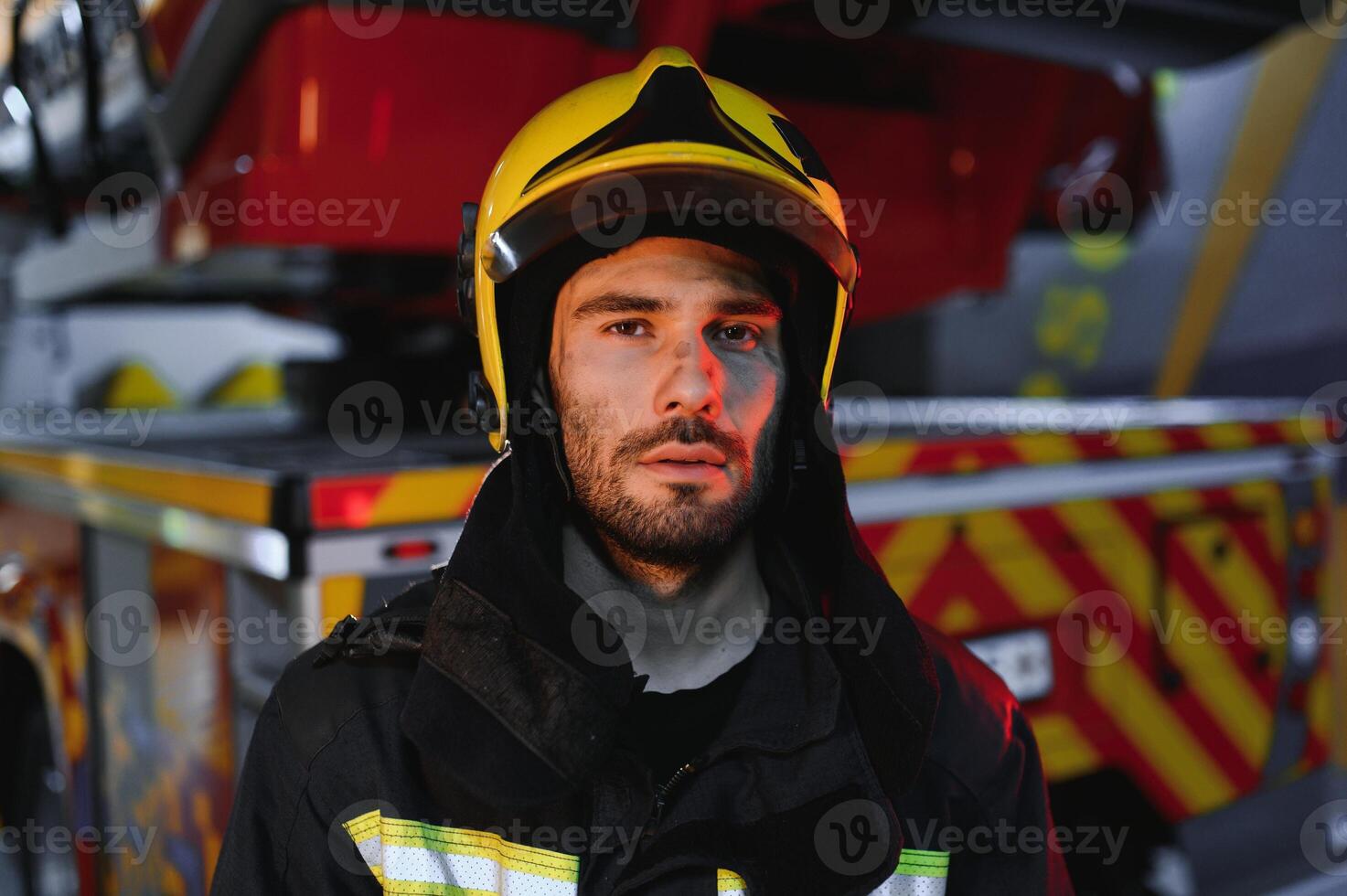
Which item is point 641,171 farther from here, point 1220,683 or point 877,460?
point 1220,683

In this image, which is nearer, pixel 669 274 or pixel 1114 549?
pixel 669 274

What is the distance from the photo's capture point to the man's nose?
1264 millimetres

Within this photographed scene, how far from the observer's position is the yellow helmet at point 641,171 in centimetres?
129

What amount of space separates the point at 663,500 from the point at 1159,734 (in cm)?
183

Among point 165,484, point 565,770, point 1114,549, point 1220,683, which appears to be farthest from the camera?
point 1220,683

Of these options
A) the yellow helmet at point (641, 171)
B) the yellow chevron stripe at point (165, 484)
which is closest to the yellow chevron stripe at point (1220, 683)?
the yellow helmet at point (641, 171)

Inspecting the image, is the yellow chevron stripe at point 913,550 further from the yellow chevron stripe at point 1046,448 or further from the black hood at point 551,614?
the black hood at point 551,614

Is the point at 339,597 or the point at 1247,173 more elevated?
the point at 1247,173

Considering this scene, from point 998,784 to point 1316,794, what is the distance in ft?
7.01

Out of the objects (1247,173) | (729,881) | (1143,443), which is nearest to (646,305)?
(729,881)

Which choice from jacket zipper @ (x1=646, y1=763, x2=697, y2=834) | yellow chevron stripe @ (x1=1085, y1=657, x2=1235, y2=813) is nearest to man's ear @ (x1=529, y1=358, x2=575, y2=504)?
jacket zipper @ (x1=646, y1=763, x2=697, y2=834)

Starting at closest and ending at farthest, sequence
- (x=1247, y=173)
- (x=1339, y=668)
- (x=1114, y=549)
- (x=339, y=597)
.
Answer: (x=339, y=597), (x=1114, y=549), (x=1339, y=668), (x=1247, y=173)

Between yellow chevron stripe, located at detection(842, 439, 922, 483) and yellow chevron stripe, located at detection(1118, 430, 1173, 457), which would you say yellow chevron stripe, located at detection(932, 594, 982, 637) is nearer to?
yellow chevron stripe, located at detection(842, 439, 922, 483)

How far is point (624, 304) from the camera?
1.31 metres
